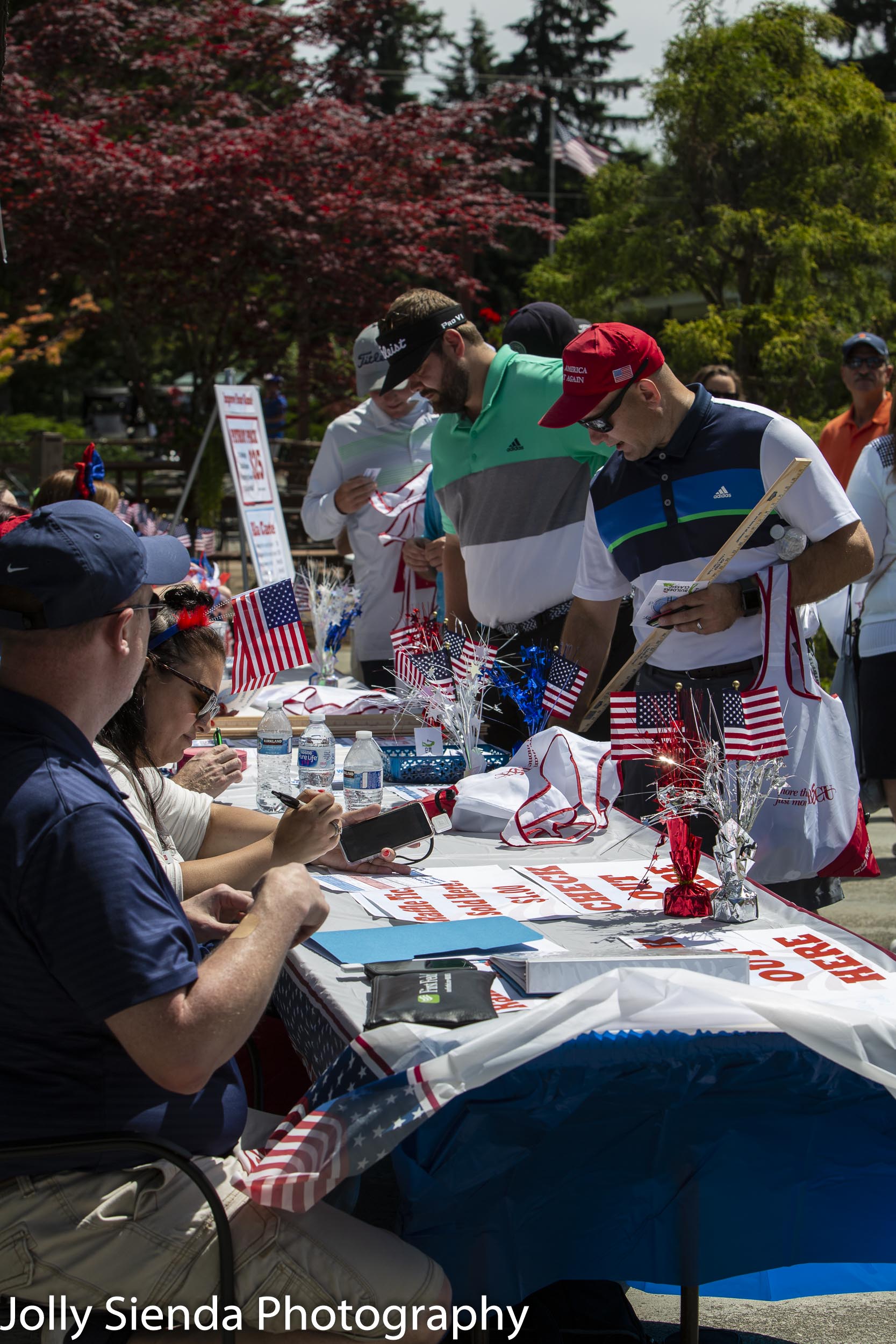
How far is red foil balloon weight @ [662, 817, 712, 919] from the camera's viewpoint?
2.39 meters

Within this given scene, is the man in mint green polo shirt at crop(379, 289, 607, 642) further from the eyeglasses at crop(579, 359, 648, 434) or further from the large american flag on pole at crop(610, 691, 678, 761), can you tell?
the large american flag on pole at crop(610, 691, 678, 761)

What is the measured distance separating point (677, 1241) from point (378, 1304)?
1.97 ft

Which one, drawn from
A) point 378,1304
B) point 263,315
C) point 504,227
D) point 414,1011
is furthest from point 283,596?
point 504,227

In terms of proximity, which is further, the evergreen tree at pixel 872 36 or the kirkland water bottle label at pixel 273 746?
the evergreen tree at pixel 872 36

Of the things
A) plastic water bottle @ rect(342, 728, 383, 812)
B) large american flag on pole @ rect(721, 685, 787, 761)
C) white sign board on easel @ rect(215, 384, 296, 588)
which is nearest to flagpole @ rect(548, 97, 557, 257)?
white sign board on easel @ rect(215, 384, 296, 588)

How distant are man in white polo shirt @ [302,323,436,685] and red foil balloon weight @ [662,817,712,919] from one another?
303 cm

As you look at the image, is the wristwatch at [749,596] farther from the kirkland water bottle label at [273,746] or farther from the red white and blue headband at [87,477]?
the red white and blue headband at [87,477]

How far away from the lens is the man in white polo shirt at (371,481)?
17.8ft

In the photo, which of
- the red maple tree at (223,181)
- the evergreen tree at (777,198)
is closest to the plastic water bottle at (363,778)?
the evergreen tree at (777,198)

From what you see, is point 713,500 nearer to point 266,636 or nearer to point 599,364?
point 599,364

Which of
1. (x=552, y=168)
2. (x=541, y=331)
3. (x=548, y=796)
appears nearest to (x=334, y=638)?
(x=541, y=331)

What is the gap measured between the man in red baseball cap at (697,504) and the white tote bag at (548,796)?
0.39ft

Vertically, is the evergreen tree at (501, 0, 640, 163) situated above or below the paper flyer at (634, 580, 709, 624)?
above

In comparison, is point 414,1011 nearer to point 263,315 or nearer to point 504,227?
point 263,315
